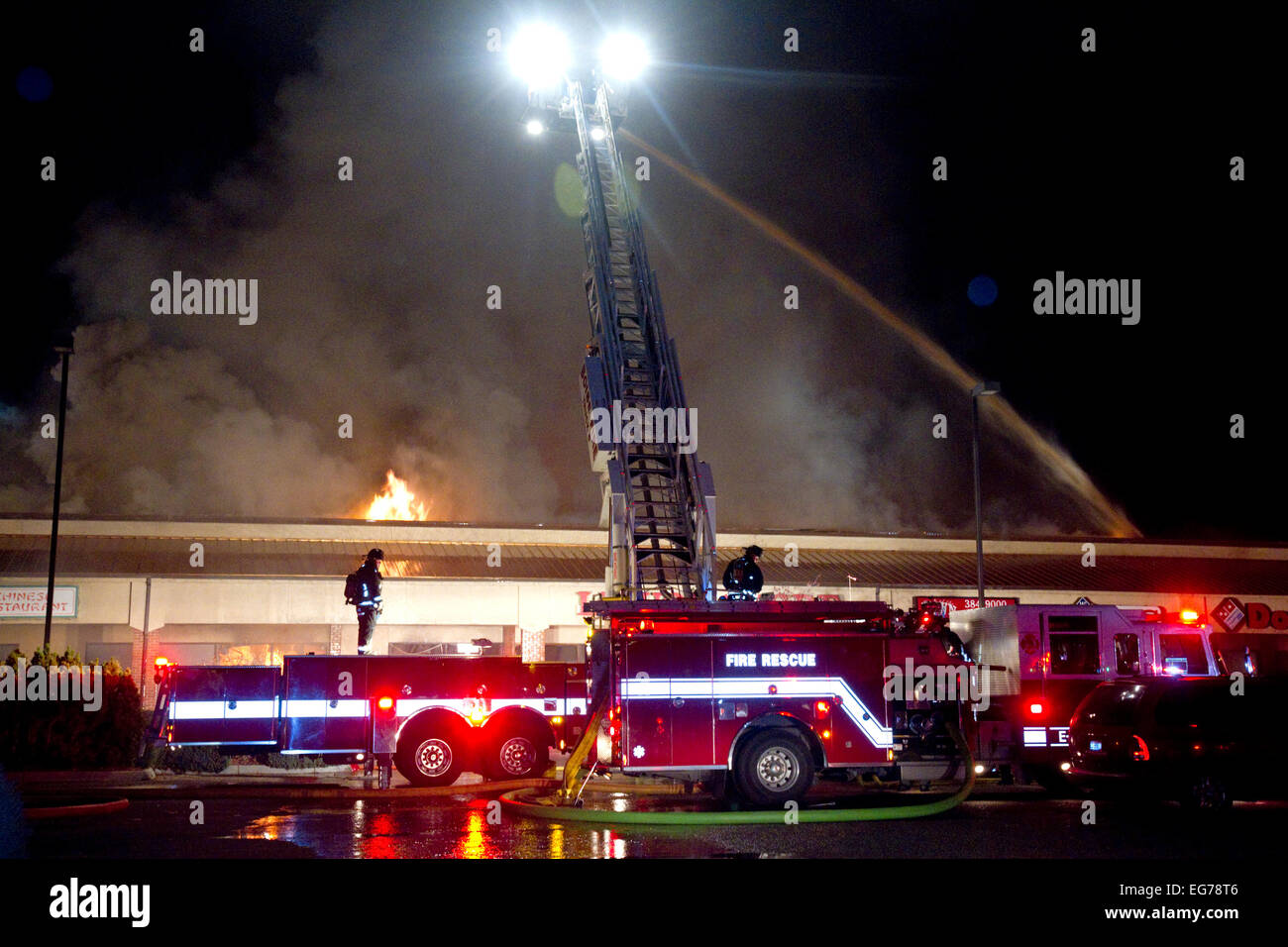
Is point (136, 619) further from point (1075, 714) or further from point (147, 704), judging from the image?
point (1075, 714)

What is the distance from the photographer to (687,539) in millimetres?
15328

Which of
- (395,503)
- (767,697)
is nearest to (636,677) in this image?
(767,697)

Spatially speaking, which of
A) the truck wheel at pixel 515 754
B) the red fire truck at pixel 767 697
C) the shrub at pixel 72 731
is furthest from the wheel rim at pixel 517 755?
the shrub at pixel 72 731

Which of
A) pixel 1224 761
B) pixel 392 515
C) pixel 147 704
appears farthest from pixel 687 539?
pixel 392 515

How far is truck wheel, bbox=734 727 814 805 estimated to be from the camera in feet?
39.1

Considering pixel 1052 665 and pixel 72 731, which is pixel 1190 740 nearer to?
pixel 1052 665

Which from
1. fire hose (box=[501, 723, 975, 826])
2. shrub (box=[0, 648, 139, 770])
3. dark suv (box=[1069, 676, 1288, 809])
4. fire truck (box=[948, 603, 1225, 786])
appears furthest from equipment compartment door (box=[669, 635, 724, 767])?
shrub (box=[0, 648, 139, 770])

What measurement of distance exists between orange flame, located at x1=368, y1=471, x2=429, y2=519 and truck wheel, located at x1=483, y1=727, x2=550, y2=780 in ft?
76.5

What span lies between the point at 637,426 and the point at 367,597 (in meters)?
4.50

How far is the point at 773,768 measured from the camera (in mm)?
12039

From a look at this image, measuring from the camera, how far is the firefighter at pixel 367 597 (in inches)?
624

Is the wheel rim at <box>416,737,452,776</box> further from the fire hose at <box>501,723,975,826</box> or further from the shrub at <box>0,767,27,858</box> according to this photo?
the shrub at <box>0,767,27,858</box>

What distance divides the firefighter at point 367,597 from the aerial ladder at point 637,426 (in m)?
3.33

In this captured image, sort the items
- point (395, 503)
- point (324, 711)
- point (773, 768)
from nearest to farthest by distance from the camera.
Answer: point (773, 768), point (324, 711), point (395, 503)
